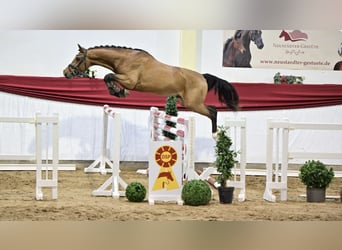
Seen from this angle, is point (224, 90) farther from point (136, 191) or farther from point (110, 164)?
point (136, 191)

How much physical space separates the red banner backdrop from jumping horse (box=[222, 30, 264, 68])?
0.18 metres

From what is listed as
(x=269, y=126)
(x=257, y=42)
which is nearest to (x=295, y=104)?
(x=257, y=42)

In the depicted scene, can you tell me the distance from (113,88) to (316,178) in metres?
1.45

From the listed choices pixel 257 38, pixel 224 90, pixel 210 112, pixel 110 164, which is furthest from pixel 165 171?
pixel 257 38

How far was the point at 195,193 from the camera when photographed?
4.58 m

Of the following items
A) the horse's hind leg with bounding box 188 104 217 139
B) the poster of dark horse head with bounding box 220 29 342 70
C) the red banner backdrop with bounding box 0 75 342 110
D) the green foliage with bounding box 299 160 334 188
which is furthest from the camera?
the poster of dark horse head with bounding box 220 29 342 70

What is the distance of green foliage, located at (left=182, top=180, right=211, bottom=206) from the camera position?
458 centimetres

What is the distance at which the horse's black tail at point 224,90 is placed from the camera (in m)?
5.40

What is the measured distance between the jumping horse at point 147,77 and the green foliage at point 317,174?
2.49ft

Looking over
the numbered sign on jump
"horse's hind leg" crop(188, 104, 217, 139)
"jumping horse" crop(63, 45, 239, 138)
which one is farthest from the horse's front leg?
the numbered sign on jump

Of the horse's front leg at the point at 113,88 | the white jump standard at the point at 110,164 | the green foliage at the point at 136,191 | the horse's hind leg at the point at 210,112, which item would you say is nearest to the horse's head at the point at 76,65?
the horse's front leg at the point at 113,88

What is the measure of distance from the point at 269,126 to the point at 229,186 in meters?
0.45

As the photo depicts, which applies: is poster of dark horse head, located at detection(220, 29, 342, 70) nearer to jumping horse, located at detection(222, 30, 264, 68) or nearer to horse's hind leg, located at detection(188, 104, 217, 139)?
jumping horse, located at detection(222, 30, 264, 68)

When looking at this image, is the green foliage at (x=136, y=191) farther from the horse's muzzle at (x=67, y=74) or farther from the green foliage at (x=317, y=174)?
the green foliage at (x=317, y=174)
